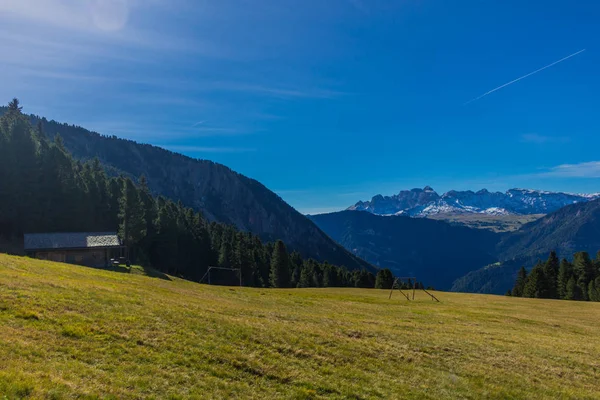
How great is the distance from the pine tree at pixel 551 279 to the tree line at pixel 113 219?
185ft

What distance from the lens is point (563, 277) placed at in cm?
10375

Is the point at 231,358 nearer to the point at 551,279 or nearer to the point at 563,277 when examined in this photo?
the point at 551,279

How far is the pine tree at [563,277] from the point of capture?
A: 102625mm

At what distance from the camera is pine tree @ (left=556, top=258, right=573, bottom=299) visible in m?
103

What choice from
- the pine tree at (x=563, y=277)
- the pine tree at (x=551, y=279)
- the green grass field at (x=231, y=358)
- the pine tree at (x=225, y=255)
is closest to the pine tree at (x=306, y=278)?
the pine tree at (x=225, y=255)

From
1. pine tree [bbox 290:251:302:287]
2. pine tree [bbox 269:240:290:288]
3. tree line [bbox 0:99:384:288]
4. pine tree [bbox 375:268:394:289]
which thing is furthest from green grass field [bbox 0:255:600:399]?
pine tree [bbox 290:251:302:287]

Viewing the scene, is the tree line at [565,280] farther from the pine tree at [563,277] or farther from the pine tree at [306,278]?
the pine tree at [306,278]

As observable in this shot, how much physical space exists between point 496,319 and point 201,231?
357 ft

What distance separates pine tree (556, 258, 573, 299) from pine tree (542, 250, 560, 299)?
101cm

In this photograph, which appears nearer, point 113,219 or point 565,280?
point 565,280

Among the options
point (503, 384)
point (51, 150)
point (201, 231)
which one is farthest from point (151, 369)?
point (201, 231)

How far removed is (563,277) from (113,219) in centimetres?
12753

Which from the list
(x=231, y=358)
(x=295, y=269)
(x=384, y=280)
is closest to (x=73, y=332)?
(x=231, y=358)

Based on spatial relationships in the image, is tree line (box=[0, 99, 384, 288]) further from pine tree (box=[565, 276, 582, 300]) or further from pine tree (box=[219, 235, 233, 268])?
pine tree (box=[565, 276, 582, 300])
